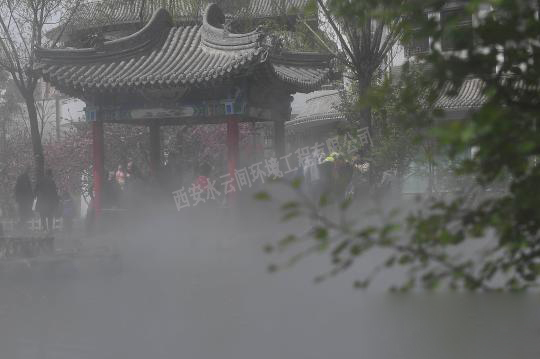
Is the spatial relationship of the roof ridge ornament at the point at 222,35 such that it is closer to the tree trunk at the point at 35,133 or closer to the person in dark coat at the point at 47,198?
the tree trunk at the point at 35,133

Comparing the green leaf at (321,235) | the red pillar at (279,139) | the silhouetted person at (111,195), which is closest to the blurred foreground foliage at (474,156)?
the green leaf at (321,235)

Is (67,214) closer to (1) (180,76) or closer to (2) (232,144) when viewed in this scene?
(2) (232,144)

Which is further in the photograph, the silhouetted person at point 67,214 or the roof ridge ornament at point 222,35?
the silhouetted person at point 67,214

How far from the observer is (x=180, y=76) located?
52.4ft

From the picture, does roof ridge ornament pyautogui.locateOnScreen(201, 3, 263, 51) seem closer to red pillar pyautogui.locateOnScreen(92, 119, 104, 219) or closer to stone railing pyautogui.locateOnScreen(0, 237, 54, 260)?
red pillar pyautogui.locateOnScreen(92, 119, 104, 219)

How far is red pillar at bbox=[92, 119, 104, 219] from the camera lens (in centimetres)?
1784

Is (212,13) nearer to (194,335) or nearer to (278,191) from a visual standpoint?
(278,191)

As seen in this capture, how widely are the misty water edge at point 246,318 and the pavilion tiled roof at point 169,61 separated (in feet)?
14.7

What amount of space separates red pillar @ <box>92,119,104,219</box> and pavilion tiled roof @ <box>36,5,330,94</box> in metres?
1.00

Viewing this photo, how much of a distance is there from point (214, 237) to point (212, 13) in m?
4.69

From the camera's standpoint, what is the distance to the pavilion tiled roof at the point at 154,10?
2058 centimetres

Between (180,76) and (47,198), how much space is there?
6410 millimetres

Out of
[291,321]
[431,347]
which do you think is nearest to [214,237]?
[291,321]

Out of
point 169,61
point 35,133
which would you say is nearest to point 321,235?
point 169,61
